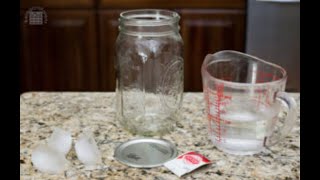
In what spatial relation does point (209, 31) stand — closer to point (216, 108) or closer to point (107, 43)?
point (107, 43)

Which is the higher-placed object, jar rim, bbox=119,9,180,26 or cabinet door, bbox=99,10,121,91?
jar rim, bbox=119,9,180,26

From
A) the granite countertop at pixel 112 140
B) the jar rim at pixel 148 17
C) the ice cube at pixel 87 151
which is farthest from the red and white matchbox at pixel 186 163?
the jar rim at pixel 148 17

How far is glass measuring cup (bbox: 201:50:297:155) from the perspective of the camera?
0.77 metres

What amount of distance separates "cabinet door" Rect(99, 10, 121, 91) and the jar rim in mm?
955

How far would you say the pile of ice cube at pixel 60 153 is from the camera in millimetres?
717

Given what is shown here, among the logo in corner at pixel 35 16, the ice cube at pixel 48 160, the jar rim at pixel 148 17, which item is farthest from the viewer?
the logo in corner at pixel 35 16

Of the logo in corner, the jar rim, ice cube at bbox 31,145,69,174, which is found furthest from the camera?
the logo in corner

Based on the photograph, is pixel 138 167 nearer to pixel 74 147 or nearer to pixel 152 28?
pixel 74 147

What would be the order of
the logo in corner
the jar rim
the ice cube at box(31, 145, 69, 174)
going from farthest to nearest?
the logo in corner, the jar rim, the ice cube at box(31, 145, 69, 174)

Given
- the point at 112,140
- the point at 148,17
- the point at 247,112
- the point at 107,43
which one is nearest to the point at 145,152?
the point at 112,140

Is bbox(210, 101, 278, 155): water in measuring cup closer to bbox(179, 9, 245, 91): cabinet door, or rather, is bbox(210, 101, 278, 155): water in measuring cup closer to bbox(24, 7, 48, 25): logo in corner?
bbox(179, 9, 245, 91): cabinet door

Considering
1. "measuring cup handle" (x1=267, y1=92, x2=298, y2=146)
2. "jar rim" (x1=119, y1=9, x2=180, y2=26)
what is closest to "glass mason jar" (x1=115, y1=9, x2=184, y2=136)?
"jar rim" (x1=119, y1=9, x2=180, y2=26)

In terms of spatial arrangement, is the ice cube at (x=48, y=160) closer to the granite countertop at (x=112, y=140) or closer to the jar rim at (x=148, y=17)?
the granite countertop at (x=112, y=140)

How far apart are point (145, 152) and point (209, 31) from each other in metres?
1.25
